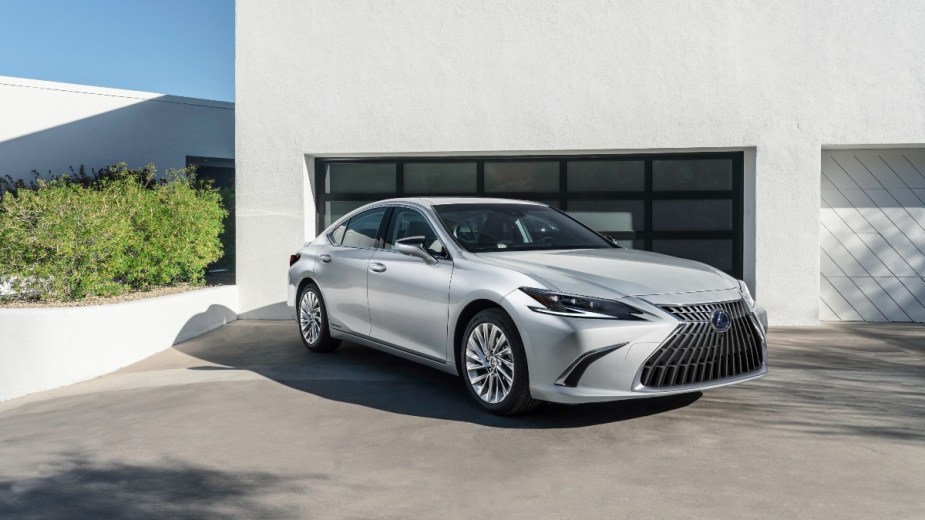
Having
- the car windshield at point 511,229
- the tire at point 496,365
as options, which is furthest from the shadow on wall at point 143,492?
the car windshield at point 511,229

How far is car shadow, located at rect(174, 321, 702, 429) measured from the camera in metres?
5.98

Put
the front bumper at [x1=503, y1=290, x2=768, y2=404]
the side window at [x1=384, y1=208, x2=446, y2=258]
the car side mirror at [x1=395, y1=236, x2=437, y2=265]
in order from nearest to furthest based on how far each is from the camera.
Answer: the front bumper at [x1=503, y1=290, x2=768, y2=404]
the car side mirror at [x1=395, y1=236, x2=437, y2=265]
the side window at [x1=384, y1=208, x2=446, y2=258]

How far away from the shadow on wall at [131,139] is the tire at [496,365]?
1307cm

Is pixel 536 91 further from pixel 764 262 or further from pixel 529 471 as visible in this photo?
pixel 529 471

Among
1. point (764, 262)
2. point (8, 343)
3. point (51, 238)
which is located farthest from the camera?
point (764, 262)

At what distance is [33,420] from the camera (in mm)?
6328

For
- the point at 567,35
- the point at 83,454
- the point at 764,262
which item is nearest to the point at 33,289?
the point at 83,454

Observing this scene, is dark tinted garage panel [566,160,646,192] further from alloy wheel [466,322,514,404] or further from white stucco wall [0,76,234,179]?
white stucco wall [0,76,234,179]

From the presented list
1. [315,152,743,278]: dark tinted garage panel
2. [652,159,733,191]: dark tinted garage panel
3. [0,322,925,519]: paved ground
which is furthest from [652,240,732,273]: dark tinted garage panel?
[0,322,925,519]: paved ground

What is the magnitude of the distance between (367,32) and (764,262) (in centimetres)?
601

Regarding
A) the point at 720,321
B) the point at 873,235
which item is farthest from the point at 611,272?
the point at 873,235

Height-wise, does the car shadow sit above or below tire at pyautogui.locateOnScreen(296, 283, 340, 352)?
below

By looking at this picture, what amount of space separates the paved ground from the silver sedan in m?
0.36

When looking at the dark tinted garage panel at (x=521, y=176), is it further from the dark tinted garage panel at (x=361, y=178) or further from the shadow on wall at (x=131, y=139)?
the shadow on wall at (x=131, y=139)
